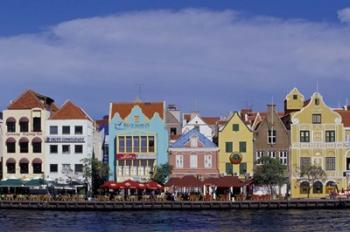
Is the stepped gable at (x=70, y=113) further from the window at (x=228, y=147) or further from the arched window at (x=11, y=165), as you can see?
the window at (x=228, y=147)

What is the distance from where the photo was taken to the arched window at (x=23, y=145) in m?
110

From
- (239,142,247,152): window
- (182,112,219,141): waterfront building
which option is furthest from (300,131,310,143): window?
(182,112,219,141): waterfront building

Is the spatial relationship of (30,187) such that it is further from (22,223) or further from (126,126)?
→ (22,223)

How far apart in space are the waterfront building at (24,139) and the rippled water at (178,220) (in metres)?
19.1

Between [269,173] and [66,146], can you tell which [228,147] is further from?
[66,146]

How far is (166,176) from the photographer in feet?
346

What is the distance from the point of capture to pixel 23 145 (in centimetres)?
11000

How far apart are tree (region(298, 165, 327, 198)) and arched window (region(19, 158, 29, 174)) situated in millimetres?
35044

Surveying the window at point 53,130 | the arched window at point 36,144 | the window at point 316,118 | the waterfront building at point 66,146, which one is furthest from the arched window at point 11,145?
the window at point 316,118

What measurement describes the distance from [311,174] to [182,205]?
64.8 ft

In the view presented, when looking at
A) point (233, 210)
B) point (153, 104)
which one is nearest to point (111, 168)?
point (153, 104)

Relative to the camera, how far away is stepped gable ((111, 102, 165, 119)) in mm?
110688

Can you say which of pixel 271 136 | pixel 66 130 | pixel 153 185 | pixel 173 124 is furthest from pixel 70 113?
pixel 271 136

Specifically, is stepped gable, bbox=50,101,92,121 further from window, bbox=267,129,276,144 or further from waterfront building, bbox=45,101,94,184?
window, bbox=267,129,276,144
